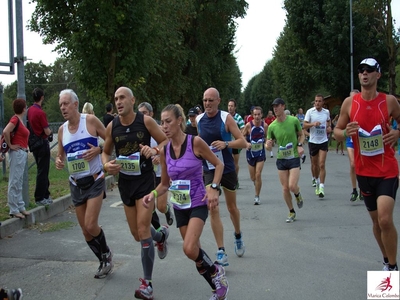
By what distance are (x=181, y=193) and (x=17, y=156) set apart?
486 centimetres

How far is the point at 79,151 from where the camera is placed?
19.9ft

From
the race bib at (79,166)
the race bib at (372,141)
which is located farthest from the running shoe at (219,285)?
the race bib at (79,166)

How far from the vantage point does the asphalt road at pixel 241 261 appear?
17.6 feet

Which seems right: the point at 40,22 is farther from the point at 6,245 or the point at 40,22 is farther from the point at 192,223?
the point at 192,223

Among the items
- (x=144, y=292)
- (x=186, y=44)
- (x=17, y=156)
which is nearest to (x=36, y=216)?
(x=17, y=156)

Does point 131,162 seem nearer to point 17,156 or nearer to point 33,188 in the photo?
point 17,156

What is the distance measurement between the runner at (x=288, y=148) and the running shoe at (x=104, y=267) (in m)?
3.81

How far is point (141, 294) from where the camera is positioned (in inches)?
201

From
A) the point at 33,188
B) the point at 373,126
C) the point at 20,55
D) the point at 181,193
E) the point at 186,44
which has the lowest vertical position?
the point at 33,188

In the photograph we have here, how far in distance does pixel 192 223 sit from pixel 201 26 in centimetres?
3428

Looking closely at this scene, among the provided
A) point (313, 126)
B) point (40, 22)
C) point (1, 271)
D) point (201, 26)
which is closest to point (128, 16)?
point (40, 22)

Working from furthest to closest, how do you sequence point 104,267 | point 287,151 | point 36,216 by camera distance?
point 36,216 < point 287,151 < point 104,267

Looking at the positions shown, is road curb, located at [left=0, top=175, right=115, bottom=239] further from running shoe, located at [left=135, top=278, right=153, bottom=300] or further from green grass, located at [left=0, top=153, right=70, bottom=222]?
running shoe, located at [left=135, top=278, right=153, bottom=300]

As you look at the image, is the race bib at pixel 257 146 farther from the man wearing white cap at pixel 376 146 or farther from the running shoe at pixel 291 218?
the man wearing white cap at pixel 376 146
